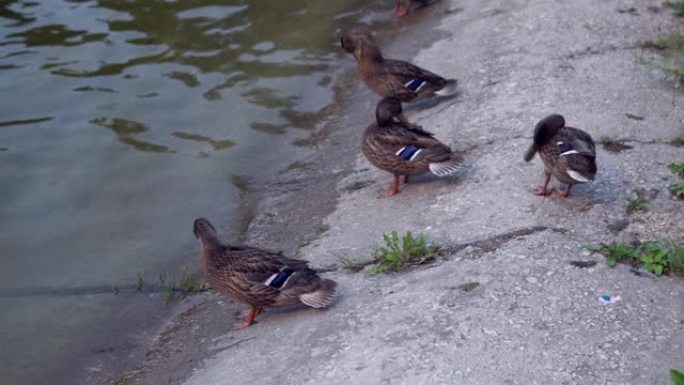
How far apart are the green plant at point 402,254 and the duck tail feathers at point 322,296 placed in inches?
17.7

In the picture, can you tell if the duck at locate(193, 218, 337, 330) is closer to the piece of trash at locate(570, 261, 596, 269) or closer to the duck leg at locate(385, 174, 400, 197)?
the piece of trash at locate(570, 261, 596, 269)

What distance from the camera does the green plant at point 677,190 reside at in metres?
7.13

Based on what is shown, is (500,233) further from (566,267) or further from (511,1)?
(511,1)

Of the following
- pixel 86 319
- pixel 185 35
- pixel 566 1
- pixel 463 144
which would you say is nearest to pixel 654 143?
pixel 463 144

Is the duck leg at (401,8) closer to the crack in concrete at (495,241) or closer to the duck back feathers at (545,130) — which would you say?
the duck back feathers at (545,130)

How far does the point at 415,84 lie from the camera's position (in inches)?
390

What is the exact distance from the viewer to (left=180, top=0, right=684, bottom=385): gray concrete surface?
544cm

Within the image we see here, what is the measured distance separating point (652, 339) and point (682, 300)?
19.2 inches

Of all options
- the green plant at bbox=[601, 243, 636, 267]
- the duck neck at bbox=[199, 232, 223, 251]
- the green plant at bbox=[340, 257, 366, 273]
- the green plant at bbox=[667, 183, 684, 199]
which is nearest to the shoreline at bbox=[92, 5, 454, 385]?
the green plant at bbox=[340, 257, 366, 273]

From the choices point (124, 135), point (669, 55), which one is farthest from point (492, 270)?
point (124, 135)

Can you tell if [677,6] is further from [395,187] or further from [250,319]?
[250,319]

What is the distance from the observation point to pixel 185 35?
476 inches

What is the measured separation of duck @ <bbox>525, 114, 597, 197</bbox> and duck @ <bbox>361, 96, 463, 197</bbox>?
67 cm

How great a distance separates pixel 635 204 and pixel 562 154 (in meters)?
0.60
